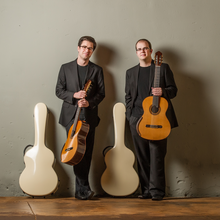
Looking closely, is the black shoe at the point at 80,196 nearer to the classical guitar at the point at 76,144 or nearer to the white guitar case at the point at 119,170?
the white guitar case at the point at 119,170

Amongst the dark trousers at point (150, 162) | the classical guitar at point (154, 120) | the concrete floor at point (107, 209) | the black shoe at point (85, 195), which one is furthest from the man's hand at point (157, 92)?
the black shoe at point (85, 195)

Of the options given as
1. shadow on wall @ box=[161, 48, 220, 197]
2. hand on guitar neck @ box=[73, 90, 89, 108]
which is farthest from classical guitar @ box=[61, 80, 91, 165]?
shadow on wall @ box=[161, 48, 220, 197]

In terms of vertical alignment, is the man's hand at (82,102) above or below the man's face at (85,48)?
below

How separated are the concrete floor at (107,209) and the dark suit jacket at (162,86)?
2.63ft

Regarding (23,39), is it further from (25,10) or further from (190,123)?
(190,123)

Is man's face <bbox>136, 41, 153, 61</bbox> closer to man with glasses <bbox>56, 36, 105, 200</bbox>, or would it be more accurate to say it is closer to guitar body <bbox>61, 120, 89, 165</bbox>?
man with glasses <bbox>56, 36, 105, 200</bbox>

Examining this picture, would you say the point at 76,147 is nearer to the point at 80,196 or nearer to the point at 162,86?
the point at 80,196

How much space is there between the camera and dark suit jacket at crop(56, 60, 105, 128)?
253 centimetres

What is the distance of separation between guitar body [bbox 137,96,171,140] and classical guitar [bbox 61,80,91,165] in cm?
54

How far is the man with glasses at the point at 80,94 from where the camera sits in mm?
2481

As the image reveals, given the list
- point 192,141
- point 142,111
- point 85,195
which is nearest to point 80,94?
point 142,111

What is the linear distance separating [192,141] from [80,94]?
144cm

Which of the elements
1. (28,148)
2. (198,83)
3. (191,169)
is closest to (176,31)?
(198,83)

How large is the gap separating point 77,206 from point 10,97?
1474mm
